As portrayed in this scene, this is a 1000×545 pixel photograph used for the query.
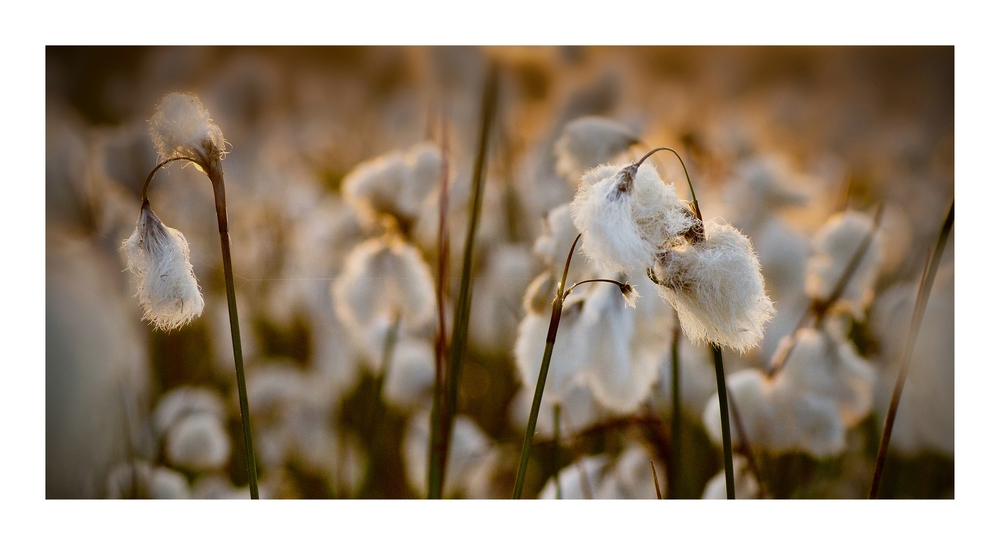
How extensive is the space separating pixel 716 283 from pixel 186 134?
2.39 ft

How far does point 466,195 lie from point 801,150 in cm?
68

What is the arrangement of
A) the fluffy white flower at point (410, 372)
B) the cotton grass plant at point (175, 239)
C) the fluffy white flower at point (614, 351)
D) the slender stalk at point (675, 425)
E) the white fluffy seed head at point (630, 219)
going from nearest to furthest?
the white fluffy seed head at point (630, 219) → the cotton grass plant at point (175, 239) → the fluffy white flower at point (614, 351) → the slender stalk at point (675, 425) → the fluffy white flower at point (410, 372)

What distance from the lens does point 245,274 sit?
4.92 ft

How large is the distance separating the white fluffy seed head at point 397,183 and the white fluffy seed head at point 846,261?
776mm

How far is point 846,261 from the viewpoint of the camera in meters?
1.50

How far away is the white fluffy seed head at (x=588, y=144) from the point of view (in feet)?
4.78

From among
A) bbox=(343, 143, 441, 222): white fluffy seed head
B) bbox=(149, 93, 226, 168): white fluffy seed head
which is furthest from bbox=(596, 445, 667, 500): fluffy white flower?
bbox=(149, 93, 226, 168): white fluffy seed head

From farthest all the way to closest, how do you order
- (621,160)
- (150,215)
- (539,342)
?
(621,160), (539,342), (150,215)

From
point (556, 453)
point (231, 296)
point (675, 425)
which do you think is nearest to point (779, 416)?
point (675, 425)

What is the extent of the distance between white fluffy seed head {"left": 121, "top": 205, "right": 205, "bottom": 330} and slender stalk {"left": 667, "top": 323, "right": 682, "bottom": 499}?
0.83m

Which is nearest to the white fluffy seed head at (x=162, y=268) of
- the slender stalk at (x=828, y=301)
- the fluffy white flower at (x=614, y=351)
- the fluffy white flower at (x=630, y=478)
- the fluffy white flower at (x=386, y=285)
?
the fluffy white flower at (x=386, y=285)

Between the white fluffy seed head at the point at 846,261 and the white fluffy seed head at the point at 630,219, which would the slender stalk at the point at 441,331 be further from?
the white fluffy seed head at the point at 846,261
